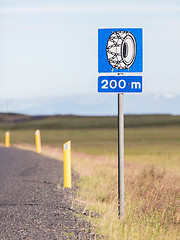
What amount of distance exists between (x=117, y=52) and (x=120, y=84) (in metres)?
0.57

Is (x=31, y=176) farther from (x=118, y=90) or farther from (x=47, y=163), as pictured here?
(x=118, y=90)

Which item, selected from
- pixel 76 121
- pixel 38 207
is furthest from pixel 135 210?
pixel 76 121

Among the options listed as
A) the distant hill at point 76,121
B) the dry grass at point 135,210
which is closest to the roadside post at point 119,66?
the dry grass at point 135,210

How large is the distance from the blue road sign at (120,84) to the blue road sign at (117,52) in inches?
5.7

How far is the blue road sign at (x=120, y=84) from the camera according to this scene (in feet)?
27.0

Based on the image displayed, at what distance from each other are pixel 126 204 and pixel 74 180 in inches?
157

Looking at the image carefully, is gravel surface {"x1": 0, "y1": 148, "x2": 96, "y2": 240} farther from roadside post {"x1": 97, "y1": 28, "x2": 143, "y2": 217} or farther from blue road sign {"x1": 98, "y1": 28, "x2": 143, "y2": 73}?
blue road sign {"x1": 98, "y1": 28, "x2": 143, "y2": 73}

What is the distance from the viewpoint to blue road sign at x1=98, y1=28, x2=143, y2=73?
8273mm

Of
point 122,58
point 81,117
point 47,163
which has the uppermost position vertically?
point 122,58

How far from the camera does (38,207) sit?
8930mm

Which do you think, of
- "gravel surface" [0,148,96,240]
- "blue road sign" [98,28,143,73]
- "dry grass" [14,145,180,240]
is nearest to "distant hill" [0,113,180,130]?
"gravel surface" [0,148,96,240]

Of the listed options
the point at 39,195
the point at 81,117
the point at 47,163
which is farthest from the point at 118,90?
the point at 81,117

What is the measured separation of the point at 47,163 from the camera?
1716 centimetres

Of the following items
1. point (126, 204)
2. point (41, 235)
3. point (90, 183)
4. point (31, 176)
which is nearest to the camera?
point (41, 235)
